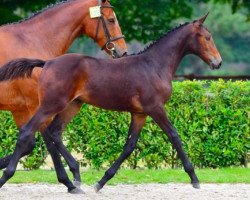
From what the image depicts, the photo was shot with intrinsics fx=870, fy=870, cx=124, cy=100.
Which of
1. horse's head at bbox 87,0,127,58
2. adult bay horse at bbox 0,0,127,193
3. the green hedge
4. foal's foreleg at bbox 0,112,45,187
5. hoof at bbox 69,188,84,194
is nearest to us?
foal's foreleg at bbox 0,112,45,187

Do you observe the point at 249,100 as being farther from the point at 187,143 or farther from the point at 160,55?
the point at 160,55

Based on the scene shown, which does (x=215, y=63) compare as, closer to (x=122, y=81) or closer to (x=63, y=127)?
(x=122, y=81)

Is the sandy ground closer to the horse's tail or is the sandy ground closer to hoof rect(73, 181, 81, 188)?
hoof rect(73, 181, 81, 188)

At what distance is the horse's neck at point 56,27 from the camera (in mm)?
9227

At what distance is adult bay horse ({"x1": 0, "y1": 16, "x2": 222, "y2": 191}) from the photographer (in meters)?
8.49

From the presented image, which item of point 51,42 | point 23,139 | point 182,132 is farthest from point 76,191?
point 182,132

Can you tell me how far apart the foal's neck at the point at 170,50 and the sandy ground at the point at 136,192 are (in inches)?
48.4

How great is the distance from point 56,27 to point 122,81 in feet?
3.68

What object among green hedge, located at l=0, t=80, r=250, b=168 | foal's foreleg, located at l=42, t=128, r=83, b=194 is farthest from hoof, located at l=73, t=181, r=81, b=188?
green hedge, located at l=0, t=80, r=250, b=168

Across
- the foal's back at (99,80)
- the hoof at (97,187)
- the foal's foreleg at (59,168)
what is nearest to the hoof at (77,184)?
the foal's foreleg at (59,168)

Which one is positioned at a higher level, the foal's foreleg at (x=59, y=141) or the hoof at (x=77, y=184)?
the foal's foreleg at (x=59, y=141)

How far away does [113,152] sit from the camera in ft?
37.4

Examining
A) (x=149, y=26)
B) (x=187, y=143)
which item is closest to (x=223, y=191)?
(x=187, y=143)

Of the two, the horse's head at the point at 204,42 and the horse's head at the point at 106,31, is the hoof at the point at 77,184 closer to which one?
the horse's head at the point at 106,31
